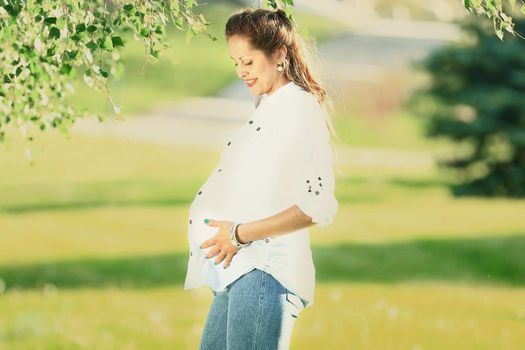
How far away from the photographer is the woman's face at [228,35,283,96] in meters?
3.99

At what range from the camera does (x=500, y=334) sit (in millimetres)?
10367

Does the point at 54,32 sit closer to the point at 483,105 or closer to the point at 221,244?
the point at 221,244

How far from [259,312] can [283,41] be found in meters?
1.02

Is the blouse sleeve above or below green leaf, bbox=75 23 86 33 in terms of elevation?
below

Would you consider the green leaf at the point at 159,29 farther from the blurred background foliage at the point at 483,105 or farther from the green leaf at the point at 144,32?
the blurred background foliage at the point at 483,105

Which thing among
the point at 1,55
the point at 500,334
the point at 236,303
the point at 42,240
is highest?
the point at 1,55

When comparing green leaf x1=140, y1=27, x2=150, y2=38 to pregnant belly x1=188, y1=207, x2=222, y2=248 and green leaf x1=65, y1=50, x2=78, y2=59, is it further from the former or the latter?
pregnant belly x1=188, y1=207, x2=222, y2=248

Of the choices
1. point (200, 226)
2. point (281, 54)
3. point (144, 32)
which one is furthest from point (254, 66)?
point (144, 32)

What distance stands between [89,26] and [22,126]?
4.98 feet

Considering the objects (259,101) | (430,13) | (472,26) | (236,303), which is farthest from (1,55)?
(430,13)

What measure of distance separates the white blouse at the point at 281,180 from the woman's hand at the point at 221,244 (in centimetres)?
2

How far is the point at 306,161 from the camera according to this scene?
154 inches

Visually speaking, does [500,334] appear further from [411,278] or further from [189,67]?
[189,67]

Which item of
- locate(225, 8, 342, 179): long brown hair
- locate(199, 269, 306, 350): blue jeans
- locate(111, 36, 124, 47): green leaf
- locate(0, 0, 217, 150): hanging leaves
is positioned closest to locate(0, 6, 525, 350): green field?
locate(0, 0, 217, 150): hanging leaves
